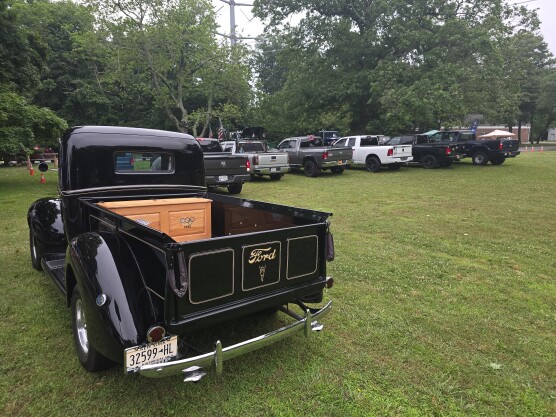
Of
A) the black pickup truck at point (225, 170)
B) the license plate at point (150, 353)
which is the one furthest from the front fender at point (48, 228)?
the black pickup truck at point (225, 170)

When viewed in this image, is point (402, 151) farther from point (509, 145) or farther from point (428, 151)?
point (509, 145)

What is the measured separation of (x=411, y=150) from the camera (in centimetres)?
1864

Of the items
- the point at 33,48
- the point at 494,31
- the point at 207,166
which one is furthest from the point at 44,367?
the point at 494,31

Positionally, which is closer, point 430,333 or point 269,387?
point 269,387

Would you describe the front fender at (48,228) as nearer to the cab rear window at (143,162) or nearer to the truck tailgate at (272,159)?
the cab rear window at (143,162)

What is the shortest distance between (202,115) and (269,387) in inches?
1025

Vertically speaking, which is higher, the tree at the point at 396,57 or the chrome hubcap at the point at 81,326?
the tree at the point at 396,57

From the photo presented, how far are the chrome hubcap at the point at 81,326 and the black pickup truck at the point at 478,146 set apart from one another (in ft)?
63.5

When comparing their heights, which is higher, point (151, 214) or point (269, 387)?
point (151, 214)

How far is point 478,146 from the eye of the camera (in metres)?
19.5

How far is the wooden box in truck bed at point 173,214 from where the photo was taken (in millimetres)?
3848

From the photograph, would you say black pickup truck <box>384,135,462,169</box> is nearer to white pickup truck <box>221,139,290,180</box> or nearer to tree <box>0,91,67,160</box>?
white pickup truck <box>221,139,290,180</box>

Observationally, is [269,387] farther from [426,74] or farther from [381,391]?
[426,74]

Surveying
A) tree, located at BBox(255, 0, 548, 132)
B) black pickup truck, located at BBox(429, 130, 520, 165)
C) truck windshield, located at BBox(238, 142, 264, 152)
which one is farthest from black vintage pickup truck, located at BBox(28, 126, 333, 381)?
black pickup truck, located at BBox(429, 130, 520, 165)
